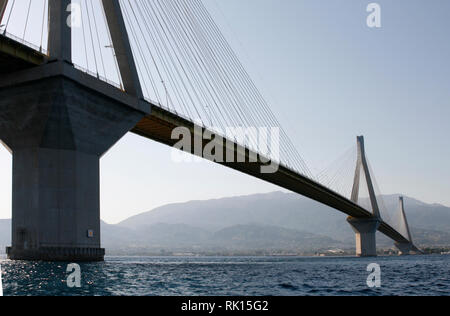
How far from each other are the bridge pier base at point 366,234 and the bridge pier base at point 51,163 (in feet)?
217

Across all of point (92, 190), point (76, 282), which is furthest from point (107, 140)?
point (76, 282)

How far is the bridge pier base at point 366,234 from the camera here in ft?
306

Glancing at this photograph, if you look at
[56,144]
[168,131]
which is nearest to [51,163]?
[56,144]

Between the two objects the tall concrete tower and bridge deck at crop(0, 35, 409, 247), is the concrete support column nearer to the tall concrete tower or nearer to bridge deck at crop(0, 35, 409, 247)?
bridge deck at crop(0, 35, 409, 247)

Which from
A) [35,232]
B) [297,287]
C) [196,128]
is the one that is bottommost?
[297,287]

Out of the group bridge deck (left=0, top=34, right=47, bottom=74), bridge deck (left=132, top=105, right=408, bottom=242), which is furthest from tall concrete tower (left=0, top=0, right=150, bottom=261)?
bridge deck (left=132, top=105, right=408, bottom=242)

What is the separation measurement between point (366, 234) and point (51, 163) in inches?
2792

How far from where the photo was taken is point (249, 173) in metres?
60.9

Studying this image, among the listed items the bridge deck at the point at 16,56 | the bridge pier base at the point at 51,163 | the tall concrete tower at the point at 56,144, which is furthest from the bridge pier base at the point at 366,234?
the bridge deck at the point at 16,56

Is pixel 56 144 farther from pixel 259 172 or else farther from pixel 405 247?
pixel 405 247

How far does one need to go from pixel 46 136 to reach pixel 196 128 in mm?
14516

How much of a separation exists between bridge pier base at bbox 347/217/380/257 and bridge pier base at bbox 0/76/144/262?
217ft

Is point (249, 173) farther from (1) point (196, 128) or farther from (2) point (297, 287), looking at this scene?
(2) point (297, 287)

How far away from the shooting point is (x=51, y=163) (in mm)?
33312
